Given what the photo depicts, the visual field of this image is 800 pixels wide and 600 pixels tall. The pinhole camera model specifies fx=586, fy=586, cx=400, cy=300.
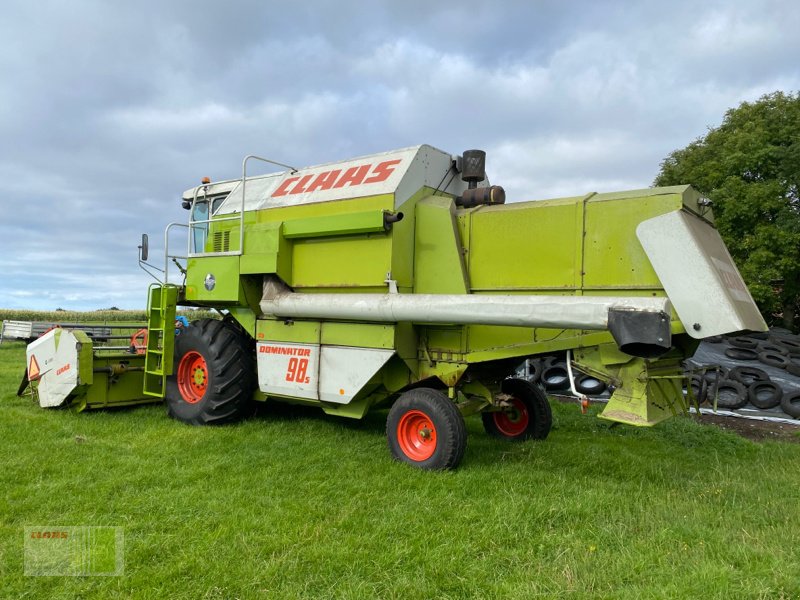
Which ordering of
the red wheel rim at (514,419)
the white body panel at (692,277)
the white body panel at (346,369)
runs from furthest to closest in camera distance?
the red wheel rim at (514,419) < the white body panel at (346,369) < the white body panel at (692,277)

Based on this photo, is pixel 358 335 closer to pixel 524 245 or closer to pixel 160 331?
pixel 524 245

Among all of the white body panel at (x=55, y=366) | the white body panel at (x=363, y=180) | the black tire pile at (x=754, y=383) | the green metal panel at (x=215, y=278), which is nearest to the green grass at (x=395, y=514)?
the white body panel at (x=55, y=366)

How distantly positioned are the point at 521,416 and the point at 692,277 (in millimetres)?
2930

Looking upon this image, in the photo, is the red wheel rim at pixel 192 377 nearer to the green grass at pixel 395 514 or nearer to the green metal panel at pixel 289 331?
the green grass at pixel 395 514

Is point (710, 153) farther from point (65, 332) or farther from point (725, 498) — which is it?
point (65, 332)

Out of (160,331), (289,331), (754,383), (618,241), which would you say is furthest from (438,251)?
(754,383)

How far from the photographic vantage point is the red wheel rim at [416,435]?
217 inches

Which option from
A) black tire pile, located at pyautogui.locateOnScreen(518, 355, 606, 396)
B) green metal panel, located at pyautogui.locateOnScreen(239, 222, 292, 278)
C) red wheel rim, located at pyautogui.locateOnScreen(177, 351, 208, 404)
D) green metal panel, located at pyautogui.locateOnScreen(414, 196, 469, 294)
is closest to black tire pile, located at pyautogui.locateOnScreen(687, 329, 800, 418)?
black tire pile, located at pyautogui.locateOnScreen(518, 355, 606, 396)

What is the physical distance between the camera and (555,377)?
11.2 meters

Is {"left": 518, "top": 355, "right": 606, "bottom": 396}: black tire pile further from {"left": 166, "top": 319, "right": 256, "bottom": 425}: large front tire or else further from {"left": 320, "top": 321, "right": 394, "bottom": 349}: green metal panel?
{"left": 166, "top": 319, "right": 256, "bottom": 425}: large front tire

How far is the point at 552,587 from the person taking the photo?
3.13 meters

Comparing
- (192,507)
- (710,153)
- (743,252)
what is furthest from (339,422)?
(710,153)

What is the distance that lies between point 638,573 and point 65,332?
731 centimetres

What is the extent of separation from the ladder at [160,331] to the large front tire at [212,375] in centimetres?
18
